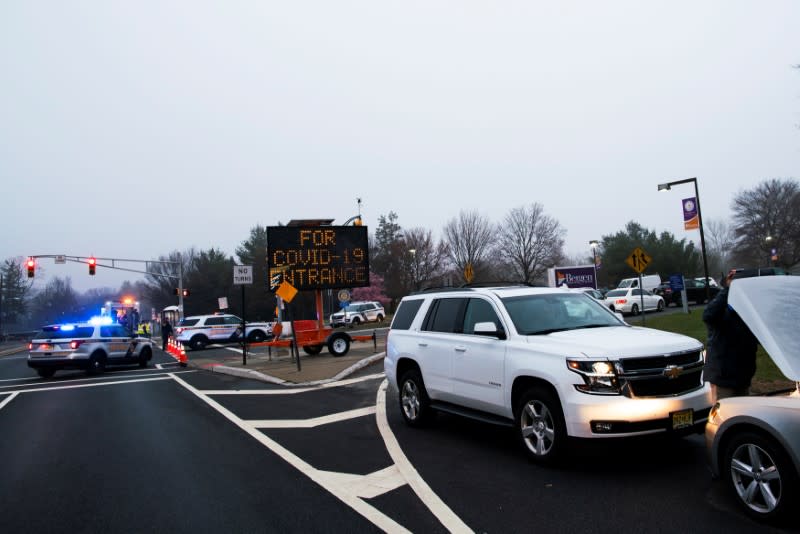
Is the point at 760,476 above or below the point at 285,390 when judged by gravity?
above

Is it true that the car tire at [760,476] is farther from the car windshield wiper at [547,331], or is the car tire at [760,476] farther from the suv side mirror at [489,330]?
the suv side mirror at [489,330]

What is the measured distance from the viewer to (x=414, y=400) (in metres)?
8.27

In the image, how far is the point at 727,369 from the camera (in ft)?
19.7

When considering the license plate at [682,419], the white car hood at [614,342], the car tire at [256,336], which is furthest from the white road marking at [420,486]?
the car tire at [256,336]

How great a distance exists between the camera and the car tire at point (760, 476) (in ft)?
13.0

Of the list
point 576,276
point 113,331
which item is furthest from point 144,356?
point 576,276

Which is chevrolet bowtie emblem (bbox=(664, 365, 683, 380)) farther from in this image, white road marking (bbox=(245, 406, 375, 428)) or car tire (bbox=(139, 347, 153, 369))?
car tire (bbox=(139, 347, 153, 369))

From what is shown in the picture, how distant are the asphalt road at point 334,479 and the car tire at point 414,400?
7.2 inches

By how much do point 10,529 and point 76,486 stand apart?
4.03ft

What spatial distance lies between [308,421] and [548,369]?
483 centimetres

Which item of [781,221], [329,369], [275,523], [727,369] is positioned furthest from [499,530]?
[781,221]

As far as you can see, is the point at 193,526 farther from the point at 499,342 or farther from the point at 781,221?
the point at 781,221

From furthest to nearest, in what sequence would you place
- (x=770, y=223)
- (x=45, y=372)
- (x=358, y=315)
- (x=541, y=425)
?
(x=770, y=223) < (x=358, y=315) < (x=45, y=372) < (x=541, y=425)

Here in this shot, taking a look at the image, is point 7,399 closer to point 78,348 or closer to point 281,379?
point 78,348
